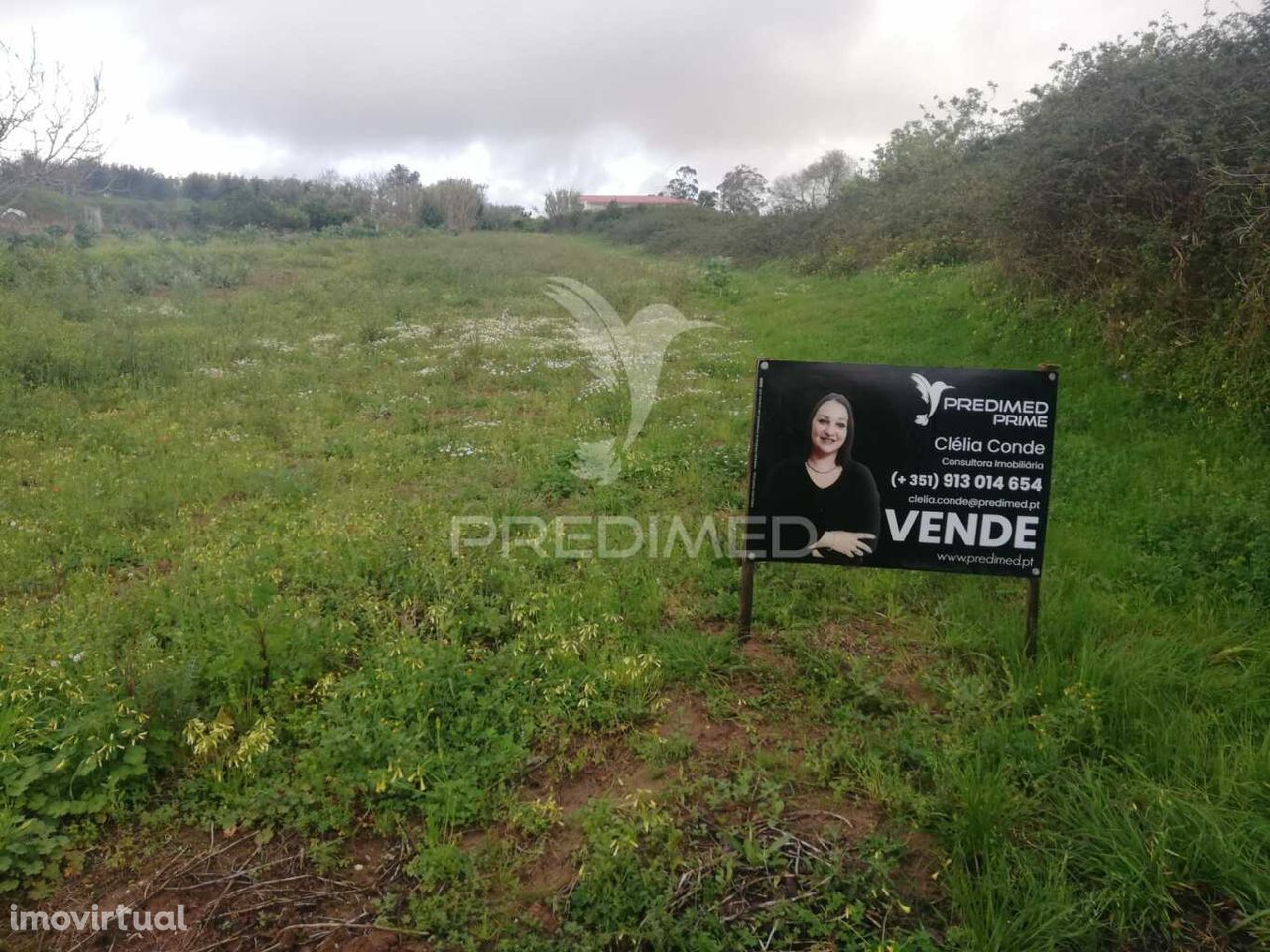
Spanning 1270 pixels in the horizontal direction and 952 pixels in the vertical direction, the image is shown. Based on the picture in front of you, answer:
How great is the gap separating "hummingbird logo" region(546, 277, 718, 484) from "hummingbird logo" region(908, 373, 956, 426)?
314cm

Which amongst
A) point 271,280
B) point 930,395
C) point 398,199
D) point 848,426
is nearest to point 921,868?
point 848,426

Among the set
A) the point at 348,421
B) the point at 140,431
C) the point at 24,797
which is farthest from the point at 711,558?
the point at 140,431

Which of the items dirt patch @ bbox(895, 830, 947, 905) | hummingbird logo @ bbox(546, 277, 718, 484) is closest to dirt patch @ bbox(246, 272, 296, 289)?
hummingbird logo @ bbox(546, 277, 718, 484)

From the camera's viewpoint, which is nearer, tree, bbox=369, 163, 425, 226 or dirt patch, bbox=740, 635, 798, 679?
dirt patch, bbox=740, 635, 798, 679

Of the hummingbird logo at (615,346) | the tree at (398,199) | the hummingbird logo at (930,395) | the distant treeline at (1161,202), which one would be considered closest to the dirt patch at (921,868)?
the hummingbird logo at (930,395)

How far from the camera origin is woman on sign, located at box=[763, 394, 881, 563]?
3.85 meters

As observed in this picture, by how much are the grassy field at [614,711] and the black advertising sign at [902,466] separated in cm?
55

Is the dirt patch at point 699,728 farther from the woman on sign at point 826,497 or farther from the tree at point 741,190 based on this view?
the tree at point 741,190

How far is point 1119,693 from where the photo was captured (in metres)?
3.42

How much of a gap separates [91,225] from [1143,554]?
1446 inches

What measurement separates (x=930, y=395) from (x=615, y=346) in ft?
31.2
